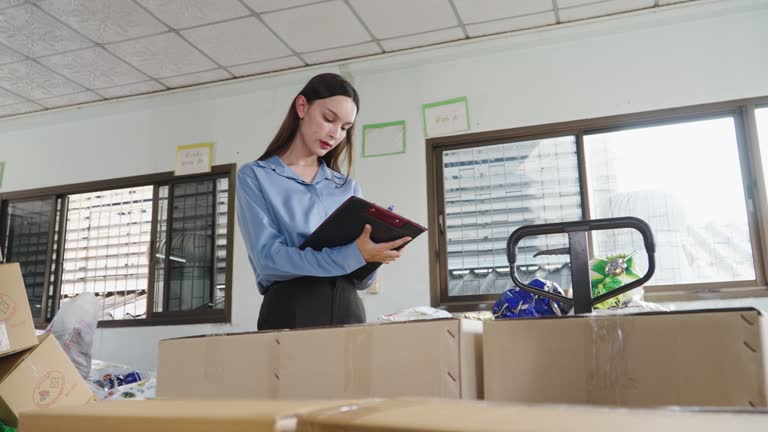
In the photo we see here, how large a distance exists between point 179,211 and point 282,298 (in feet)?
9.29

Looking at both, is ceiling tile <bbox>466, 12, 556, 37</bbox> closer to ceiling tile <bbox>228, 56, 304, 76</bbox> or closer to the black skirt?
ceiling tile <bbox>228, 56, 304, 76</bbox>

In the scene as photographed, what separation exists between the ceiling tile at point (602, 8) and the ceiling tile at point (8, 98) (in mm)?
3155

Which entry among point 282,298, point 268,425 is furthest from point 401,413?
point 282,298

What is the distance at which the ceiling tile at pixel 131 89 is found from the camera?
3855 millimetres

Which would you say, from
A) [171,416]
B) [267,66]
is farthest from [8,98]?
[171,416]

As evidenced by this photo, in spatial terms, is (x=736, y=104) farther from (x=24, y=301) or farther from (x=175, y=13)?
(x=24, y=301)

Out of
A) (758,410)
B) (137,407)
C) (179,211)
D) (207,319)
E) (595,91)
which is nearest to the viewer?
(758,410)

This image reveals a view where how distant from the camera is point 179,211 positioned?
156 inches

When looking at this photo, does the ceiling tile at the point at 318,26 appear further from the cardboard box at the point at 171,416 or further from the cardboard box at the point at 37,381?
the cardboard box at the point at 171,416

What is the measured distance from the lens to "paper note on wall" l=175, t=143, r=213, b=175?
3.91 m

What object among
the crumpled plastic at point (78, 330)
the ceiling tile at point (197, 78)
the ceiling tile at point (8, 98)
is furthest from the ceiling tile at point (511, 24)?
the ceiling tile at point (8, 98)

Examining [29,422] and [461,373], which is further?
[461,373]

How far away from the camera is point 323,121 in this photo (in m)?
1.53

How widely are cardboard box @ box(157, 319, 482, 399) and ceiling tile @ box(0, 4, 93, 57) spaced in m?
2.63
